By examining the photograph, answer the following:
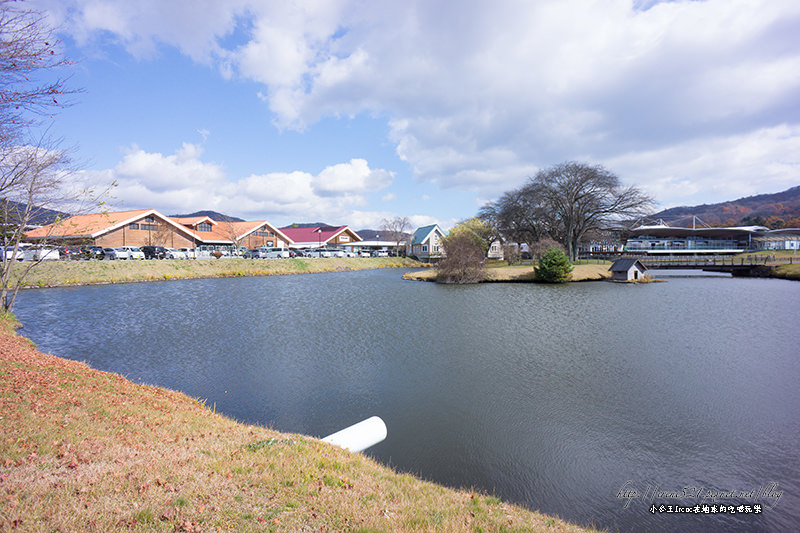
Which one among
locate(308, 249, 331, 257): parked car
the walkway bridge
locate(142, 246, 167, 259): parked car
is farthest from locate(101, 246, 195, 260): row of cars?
the walkway bridge

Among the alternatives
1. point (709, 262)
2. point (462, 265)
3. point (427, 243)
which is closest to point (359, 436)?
point (462, 265)

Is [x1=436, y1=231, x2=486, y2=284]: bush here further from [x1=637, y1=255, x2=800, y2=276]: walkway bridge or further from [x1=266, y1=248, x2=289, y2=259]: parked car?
[x1=266, y1=248, x2=289, y2=259]: parked car

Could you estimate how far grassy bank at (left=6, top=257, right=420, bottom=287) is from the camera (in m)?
32.3

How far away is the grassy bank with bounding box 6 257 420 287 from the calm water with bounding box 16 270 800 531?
12563 mm

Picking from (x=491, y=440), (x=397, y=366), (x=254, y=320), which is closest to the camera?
(x=491, y=440)

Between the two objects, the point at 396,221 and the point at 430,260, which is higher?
the point at 396,221

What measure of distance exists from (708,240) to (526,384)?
3452 inches

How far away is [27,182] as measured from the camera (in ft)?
40.8

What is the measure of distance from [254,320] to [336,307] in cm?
525

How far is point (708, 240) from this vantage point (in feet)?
247

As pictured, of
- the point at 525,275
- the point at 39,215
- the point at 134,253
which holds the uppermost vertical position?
the point at 39,215

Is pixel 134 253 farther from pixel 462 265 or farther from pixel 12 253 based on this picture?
pixel 462 265

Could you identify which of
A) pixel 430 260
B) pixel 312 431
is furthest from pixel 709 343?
pixel 430 260

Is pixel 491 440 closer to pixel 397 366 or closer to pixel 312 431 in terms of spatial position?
pixel 312 431
